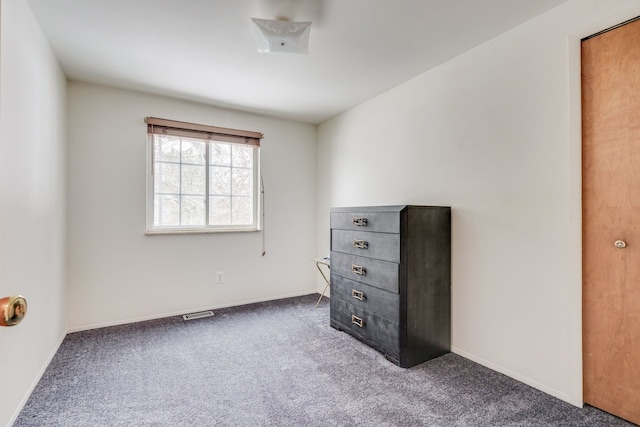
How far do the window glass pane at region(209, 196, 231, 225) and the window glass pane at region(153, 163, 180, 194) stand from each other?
39 cm

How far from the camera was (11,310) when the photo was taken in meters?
0.74

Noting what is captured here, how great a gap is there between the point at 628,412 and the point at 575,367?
26 cm

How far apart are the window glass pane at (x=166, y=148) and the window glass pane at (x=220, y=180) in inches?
15.1

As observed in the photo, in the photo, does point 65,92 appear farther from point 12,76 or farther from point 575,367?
point 575,367

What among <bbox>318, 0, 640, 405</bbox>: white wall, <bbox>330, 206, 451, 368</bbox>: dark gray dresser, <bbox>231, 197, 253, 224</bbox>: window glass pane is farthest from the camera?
<bbox>231, 197, 253, 224</bbox>: window glass pane

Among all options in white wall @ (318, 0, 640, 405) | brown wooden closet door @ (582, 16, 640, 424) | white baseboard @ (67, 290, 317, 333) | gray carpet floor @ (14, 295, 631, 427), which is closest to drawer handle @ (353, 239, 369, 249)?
white wall @ (318, 0, 640, 405)

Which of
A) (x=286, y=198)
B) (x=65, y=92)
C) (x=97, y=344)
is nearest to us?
(x=97, y=344)

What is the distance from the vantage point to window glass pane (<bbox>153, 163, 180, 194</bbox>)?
3178 mm

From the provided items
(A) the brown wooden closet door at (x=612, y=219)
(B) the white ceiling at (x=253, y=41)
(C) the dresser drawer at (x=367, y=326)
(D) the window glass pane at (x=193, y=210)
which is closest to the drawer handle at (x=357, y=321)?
(C) the dresser drawer at (x=367, y=326)

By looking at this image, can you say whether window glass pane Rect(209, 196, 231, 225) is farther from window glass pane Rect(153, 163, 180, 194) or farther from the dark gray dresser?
the dark gray dresser

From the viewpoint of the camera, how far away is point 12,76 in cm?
160

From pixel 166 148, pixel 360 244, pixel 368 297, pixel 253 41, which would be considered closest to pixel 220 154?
pixel 166 148

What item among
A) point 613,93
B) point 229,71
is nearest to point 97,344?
point 229,71

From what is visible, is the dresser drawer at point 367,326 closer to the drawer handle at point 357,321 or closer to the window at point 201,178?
the drawer handle at point 357,321
